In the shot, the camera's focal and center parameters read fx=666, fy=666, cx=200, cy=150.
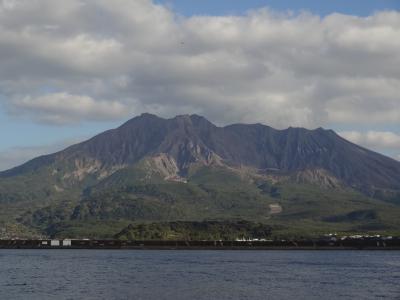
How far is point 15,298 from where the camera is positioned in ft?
272

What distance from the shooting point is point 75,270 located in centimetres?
13438

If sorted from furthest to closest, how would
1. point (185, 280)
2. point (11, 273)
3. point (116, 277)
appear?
point (11, 273)
point (116, 277)
point (185, 280)

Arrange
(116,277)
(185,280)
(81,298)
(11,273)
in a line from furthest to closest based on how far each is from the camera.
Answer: (11,273) < (116,277) < (185,280) < (81,298)

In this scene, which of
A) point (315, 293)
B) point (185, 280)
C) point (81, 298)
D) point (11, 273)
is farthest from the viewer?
point (11, 273)

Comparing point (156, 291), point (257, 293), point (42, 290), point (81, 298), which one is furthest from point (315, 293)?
point (42, 290)

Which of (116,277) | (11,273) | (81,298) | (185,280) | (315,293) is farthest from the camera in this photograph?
(11,273)

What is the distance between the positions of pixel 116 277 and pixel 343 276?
4013 centimetres

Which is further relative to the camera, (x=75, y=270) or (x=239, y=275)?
(x=75, y=270)

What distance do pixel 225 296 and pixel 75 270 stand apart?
5786cm

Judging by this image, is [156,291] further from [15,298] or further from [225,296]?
[15,298]

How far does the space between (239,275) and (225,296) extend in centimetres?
3537

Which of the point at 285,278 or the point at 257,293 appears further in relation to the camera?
the point at 285,278

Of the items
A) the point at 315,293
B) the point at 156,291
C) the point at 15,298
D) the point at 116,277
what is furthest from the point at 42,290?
the point at 315,293

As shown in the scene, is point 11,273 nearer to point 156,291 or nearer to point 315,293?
point 156,291
